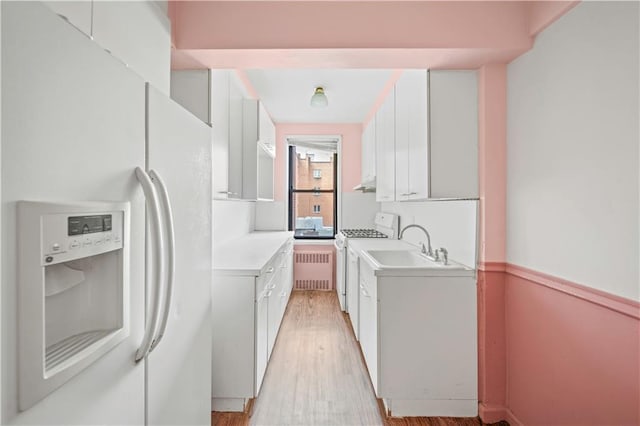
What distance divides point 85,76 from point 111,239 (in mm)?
339

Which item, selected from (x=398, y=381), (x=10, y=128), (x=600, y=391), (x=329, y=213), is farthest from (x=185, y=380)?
(x=329, y=213)

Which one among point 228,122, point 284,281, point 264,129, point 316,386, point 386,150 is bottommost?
point 316,386

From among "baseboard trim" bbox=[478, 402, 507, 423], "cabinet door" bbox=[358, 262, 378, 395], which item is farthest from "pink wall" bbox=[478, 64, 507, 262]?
"baseboard trim" bbox=[478, 402, 507, 423]

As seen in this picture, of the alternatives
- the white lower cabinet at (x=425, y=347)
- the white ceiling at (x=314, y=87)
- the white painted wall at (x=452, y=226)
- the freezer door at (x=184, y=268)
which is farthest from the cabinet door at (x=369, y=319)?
the white ceiling at (x=314, y=87)

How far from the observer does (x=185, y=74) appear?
2.22 m

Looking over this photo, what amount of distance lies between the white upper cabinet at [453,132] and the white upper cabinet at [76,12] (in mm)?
1800

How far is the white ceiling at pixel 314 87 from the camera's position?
10.3 feet

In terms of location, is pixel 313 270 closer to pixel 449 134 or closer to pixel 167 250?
pixel 449 134

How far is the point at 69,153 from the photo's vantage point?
2.10 feet

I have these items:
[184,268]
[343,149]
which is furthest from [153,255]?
[343,149]

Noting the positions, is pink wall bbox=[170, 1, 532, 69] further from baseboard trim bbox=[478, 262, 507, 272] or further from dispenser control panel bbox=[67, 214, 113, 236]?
dispenser control panel bbox=[67, 214, 113, 236]

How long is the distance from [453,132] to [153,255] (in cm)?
189

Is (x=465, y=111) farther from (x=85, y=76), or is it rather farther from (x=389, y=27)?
(x=85, y=76)

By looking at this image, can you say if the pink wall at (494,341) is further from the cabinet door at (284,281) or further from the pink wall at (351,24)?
the cabinet door at (284,281)
